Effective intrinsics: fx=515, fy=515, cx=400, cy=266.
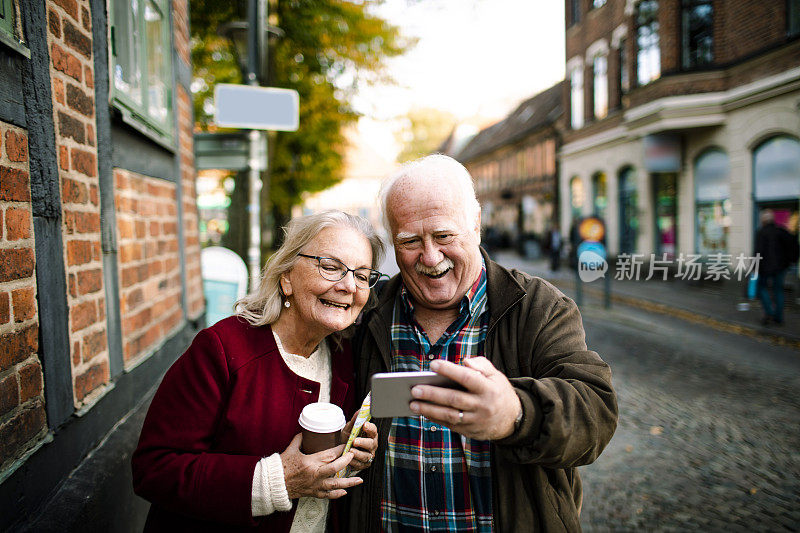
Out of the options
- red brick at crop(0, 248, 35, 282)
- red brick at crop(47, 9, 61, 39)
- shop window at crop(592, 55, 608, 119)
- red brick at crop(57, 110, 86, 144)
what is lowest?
red brick at crop(0, 248, 35, 282)

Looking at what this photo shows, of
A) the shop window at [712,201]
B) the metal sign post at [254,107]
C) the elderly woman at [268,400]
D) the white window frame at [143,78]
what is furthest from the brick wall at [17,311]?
the shop window at [712,201]

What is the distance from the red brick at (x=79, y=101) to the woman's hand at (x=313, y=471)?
1.38 metres

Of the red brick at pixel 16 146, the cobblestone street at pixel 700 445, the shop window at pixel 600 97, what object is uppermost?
the shop window at pixel 600 97

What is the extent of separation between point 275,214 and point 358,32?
8.56m

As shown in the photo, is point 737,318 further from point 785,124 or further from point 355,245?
point 355,245

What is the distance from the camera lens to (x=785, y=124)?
368 inches

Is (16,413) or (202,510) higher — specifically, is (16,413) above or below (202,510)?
above

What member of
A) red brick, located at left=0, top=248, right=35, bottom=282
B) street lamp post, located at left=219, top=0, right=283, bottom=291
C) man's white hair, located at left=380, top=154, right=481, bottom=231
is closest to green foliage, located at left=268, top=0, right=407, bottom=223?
street lamp post, located at left=219, top=0, right=283, bottom=291

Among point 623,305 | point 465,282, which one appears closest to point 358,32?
point 623,305

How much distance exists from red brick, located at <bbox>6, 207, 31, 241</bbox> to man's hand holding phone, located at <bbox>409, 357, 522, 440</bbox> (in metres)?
1.13

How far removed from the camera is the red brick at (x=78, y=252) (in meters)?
1.71

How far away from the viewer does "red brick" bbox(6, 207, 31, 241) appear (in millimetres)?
1351

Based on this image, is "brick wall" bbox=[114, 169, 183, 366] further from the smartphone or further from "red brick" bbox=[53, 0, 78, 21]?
the smartphone

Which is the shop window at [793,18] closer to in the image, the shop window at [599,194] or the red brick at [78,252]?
the red brick at [78,252]
